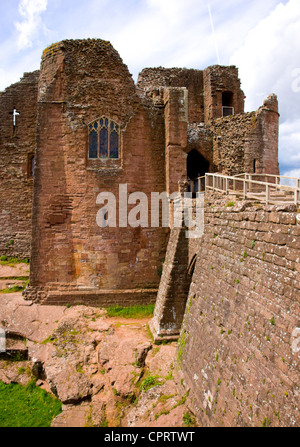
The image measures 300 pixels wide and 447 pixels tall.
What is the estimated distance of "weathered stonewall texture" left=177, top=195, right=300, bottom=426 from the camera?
4395 mm

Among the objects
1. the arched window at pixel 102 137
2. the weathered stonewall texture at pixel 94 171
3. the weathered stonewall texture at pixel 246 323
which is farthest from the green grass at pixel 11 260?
the weathered stonewall texture at pixel 246 323

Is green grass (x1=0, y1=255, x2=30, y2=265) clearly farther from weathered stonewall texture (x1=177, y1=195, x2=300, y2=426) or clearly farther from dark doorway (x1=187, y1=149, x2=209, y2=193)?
weathered stonewall texture (x1=177, y1=195, x2=300, y2=426)

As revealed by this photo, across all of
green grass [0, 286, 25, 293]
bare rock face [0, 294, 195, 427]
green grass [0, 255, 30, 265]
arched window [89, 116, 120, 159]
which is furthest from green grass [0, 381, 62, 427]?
arched window [89, 116, 120, 159]

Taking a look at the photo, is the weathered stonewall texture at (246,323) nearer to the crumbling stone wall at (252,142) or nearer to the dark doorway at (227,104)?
the crumbling stone wall at (252,142)

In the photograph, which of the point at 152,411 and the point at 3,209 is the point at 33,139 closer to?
the point at 3,209

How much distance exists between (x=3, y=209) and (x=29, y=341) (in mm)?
8163

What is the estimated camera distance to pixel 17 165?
16.5 m

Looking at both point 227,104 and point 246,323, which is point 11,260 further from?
point 227,104

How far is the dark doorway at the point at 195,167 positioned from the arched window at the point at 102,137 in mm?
5441

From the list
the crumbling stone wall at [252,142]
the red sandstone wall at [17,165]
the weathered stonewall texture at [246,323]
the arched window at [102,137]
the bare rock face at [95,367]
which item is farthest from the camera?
the red sandstone wall at [17,165]

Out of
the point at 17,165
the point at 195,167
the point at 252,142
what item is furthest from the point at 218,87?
the point at 17,165

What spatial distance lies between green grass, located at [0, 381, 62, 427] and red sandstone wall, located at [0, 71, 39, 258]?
324 inches

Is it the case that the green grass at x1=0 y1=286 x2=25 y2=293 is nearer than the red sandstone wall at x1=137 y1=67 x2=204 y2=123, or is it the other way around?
the green grass at x1=0 y1=286 x2=25 y2=293

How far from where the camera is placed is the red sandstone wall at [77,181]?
12508 millimetres
